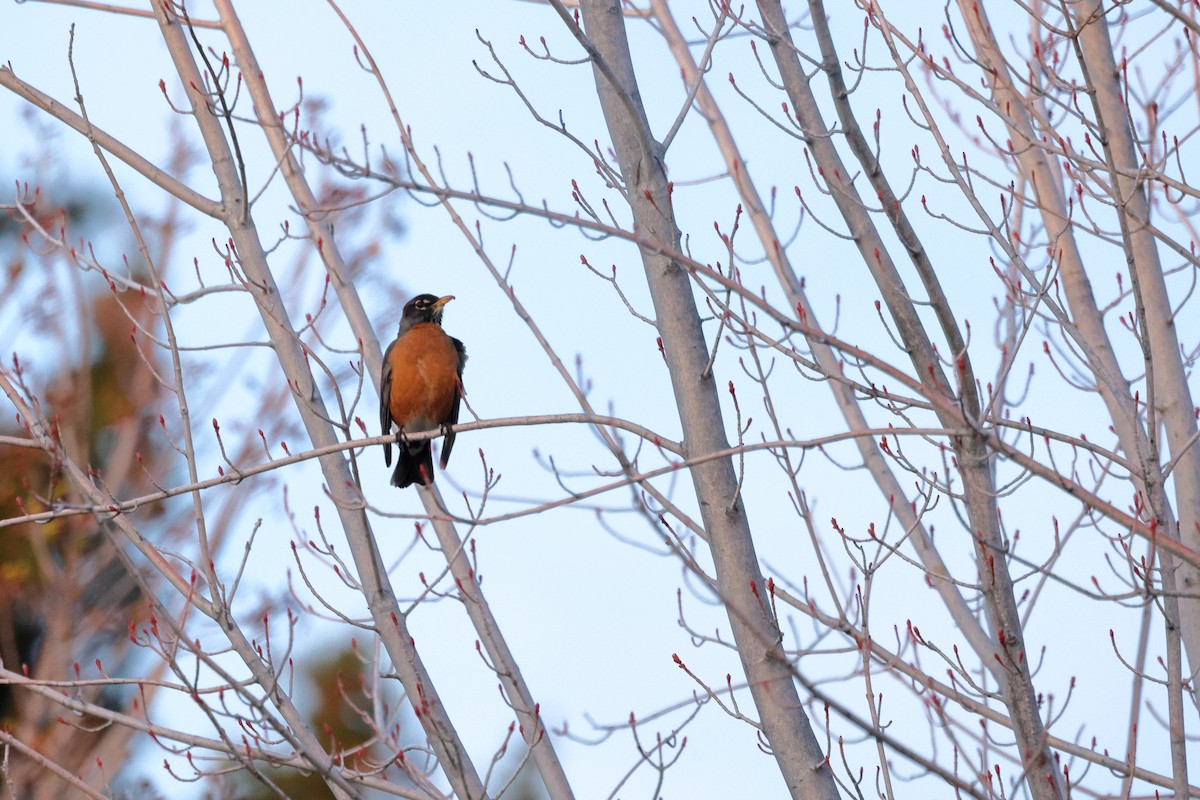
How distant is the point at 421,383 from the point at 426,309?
31.6 inches

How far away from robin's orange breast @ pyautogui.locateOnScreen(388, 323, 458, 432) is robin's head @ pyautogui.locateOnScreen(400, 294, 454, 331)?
0.43 meters

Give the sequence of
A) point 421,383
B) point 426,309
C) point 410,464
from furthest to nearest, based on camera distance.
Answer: point 426,309
point 421,383
point 410,464

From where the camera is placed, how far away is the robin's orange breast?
6477mm

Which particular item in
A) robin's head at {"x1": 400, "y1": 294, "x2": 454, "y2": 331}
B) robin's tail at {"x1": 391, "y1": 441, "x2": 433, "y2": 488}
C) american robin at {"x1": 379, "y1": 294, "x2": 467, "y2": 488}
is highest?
robin's head at {"x1": 400, "y1": 294, "x2": 454, "y2": 331}

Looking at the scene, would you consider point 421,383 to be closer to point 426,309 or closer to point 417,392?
point 417,392

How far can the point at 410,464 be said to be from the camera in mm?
6285

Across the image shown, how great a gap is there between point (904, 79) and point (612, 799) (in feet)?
8.23

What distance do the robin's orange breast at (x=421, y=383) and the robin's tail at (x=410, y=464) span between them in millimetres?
133

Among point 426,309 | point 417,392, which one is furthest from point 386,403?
point 426,309

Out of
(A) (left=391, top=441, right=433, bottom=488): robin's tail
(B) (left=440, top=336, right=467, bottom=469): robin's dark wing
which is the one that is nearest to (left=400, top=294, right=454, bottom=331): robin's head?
(B) (left=440, top=336, right=467, bottom=469): robin's dark wing

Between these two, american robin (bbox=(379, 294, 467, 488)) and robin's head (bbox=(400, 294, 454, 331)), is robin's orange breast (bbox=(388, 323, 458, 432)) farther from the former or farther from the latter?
robin's head (bbox=(400, 294, 454, 331))

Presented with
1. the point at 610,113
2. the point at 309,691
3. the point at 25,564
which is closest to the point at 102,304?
the point at 25,564

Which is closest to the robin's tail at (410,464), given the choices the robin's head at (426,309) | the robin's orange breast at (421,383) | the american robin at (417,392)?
the american robin at (417,392)

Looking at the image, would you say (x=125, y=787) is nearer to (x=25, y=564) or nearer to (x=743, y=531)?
(x=25, y=564)
